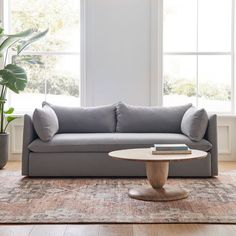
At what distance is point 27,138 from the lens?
5.47 m

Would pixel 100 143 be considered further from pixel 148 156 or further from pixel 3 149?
pixel 3 149

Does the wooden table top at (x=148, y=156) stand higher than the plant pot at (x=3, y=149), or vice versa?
the wooden table top at (x=148, y=156)

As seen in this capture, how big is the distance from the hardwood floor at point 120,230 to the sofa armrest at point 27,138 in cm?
190

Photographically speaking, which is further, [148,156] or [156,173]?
[156,173]

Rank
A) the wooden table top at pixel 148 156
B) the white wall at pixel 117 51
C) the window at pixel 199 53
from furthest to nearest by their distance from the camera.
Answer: the window at pixel 199 53 → the white wall at pixel 117 51 → the wooden table top at pixel 148 156

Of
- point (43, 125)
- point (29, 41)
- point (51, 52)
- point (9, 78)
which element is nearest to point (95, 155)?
point (43, 125)

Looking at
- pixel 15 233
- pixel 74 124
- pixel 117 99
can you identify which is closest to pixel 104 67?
pixel 117 99

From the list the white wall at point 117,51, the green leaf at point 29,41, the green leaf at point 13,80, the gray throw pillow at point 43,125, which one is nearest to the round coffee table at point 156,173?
the gray throw pillow at point 43,125

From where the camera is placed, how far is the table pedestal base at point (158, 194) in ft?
14.1

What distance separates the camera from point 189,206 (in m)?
4.07

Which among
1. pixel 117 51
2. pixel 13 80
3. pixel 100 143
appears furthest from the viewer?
pixel 117 51

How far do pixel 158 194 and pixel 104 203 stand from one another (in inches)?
19.9

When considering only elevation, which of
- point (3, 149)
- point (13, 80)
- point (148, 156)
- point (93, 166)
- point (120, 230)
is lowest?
point (120, 230)

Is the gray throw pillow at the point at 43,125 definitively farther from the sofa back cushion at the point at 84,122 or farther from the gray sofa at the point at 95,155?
the sofa back cushion at the point at 84,122
